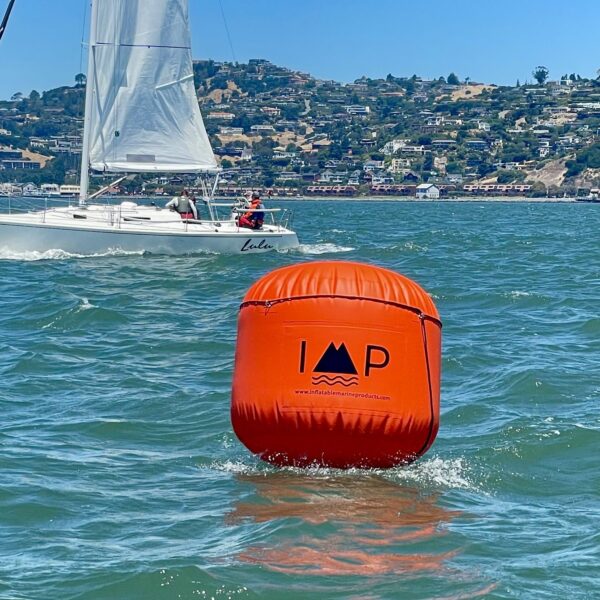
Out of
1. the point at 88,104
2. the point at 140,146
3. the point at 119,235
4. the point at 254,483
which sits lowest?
the point at 254,483

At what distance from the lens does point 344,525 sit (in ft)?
24.1

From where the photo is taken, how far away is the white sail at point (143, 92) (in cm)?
3056

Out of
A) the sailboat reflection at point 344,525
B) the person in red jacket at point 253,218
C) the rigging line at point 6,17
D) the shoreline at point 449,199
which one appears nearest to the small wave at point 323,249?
the person in red jacket at point 253,218

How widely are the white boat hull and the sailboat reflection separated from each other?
19.5 meters

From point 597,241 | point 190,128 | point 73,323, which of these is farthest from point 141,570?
point 597,241

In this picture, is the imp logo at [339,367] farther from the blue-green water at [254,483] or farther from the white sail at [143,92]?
the white sail at [143,92]

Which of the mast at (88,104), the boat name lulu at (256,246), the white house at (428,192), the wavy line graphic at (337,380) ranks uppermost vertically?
the mast at (88,104)

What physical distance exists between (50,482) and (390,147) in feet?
579

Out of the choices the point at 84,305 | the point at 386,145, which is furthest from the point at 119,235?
the point at 386,145

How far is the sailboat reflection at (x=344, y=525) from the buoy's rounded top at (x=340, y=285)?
106 centimetres

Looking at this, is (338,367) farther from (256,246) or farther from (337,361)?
(256,246)

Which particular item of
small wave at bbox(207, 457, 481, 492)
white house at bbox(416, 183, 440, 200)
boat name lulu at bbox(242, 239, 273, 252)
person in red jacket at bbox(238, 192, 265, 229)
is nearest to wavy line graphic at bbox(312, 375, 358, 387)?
small wave at bbox(207, 457, 481, 492)

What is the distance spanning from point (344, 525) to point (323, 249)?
23.9m

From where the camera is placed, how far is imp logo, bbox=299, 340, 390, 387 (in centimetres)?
764
